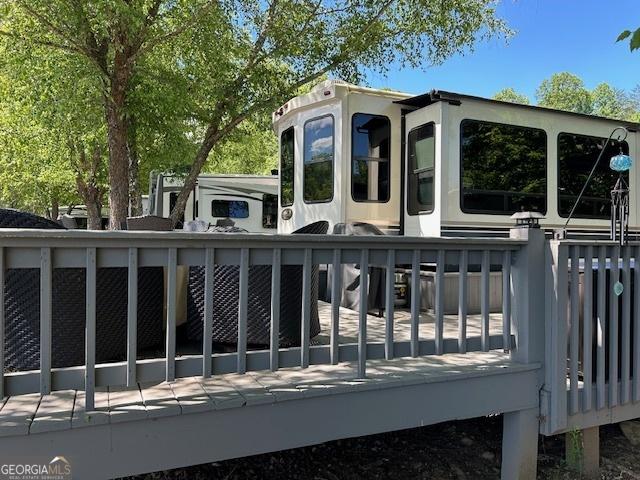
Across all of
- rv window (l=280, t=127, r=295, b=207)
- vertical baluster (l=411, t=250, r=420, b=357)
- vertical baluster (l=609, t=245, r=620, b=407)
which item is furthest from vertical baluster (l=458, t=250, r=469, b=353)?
rv window (l=280, t=127, r=295, b=207)

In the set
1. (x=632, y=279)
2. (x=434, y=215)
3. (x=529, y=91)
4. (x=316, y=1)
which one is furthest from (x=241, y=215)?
(x=529, y=91)

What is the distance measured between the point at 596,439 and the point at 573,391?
0.59 meters

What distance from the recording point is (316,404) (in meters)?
2.47

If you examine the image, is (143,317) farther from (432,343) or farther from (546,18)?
(546,18)

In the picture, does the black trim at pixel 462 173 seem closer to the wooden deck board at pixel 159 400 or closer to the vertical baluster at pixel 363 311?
the vertical baluster at pixel 363 311

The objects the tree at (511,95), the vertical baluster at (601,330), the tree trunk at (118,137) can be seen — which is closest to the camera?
the vertical baluster at (601,330)

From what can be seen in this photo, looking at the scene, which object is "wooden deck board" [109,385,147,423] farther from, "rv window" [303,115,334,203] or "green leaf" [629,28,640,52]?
"rv window" [303,115,334,203]

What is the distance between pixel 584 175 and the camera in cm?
599

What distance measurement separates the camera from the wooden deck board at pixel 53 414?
6.50 feet

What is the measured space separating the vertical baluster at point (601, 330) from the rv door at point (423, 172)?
213 cm

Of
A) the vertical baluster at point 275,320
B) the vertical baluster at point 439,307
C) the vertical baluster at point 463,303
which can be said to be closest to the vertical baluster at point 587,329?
the vertical baluster at point 463,303

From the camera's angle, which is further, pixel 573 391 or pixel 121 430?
pixel 573 391

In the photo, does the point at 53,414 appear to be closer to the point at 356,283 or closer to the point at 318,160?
the point at 356,283

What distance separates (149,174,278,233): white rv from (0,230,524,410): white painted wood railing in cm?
1048
